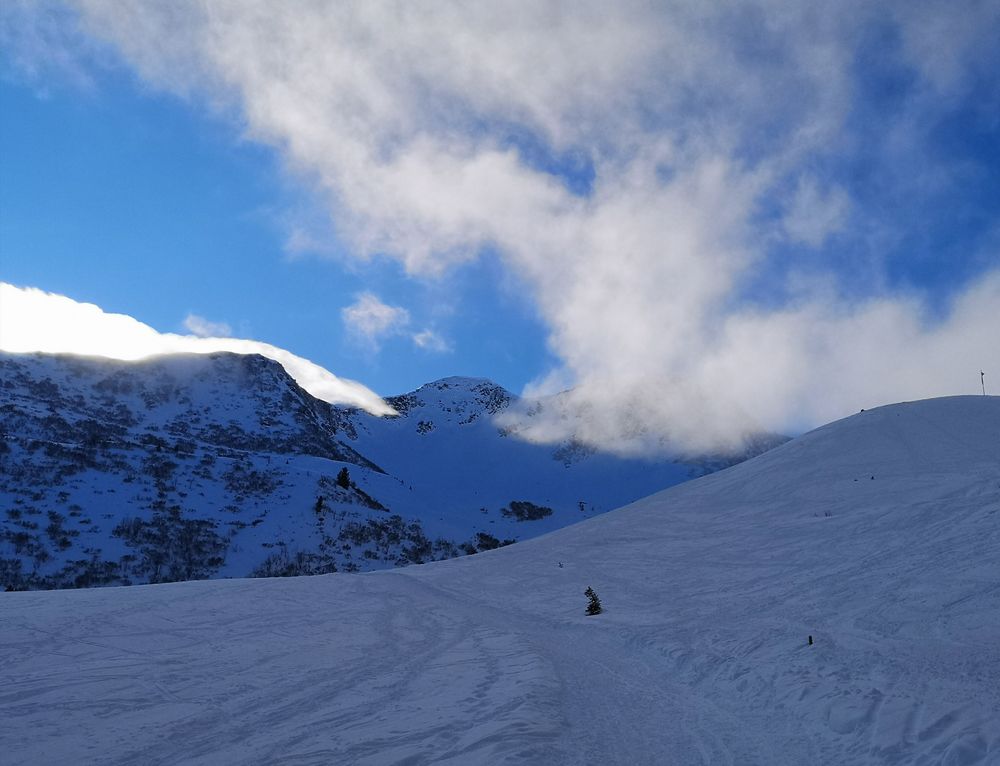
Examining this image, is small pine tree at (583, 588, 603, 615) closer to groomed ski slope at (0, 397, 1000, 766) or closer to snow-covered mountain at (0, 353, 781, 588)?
groomed ski slope at (0, 397, 1000, 766)

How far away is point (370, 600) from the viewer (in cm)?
1633

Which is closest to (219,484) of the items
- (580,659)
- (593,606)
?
(593,606)

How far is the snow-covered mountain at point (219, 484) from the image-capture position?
35656mm

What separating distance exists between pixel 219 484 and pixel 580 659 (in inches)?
1770

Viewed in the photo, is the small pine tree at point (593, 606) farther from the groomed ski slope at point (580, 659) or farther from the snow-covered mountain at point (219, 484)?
the snow-covered mountain at point (219, 484)

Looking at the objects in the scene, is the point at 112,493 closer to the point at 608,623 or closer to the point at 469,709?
the point at 608,623

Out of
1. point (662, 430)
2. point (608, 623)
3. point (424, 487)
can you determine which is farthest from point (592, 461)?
point (608, 623)

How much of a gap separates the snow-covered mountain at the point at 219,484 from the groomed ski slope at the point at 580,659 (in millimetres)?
21430

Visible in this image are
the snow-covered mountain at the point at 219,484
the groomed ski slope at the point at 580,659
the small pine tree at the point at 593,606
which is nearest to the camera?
the groomed ski slope at the point at 580,659

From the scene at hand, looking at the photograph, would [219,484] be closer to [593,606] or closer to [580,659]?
[593,606]

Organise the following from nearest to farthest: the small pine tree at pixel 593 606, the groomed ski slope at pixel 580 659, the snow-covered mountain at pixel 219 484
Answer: the groomed ski slope at pixel 580 659 → the small pine tree at pixel 593 606 → the snow-covered mountain at pixel 219 484

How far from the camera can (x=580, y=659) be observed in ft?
34.2

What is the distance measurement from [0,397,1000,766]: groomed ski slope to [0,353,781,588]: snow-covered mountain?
844 inches

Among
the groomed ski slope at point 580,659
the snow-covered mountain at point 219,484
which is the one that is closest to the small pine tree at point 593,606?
the groomed ski slope at point 580,659
